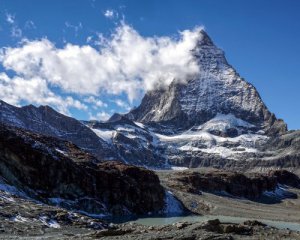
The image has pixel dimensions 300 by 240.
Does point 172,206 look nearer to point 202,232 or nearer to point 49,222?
point 49,222

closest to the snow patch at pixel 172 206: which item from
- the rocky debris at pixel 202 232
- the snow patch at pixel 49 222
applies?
the snow patch at pixel 49 222

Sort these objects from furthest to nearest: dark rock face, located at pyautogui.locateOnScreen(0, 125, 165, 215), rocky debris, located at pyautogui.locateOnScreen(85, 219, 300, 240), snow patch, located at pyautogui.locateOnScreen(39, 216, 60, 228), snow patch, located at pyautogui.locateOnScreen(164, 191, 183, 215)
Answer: snow patch, located at pyautogui.locateOnScreen(164, 191, 183, 215), dark rock face, located at pyautogui.locateOnScreen(0, 125, 165, 215), snow patch, located at pyautogui.locateOnScreen(39, 216, 60, 228), rocky debris, located at pyautogui.locateOnScreen(85, 219, 300, 240)

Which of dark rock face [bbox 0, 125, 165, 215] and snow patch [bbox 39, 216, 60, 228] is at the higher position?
dark rock face [bbox 0, 125, 165, 215]

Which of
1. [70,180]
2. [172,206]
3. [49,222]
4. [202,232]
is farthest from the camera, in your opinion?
[172,206]

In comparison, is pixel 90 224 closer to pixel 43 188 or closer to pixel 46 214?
pixel 46 214

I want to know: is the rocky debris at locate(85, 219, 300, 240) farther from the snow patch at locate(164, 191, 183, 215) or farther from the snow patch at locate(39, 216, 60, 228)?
the snow patch at locate(164, 191, 183, 215)

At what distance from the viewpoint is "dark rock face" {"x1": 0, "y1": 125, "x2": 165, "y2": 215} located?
87.0 m

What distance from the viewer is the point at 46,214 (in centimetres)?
5316

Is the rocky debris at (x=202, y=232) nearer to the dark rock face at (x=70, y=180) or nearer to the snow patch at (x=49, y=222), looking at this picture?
the snow patch at (x=49, y=222)

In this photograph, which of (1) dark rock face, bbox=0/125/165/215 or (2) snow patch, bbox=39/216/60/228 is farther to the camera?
(1) dark rock face, bbox=0/125/165/215

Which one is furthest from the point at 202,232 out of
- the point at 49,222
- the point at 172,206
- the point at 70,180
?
the point at 172,206

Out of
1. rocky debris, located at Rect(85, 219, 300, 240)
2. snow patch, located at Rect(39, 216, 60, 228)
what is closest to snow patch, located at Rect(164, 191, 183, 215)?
snow patch, located at Rect(39, 216, 60, 228)

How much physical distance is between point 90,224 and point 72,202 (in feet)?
133

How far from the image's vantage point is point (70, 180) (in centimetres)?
9738
